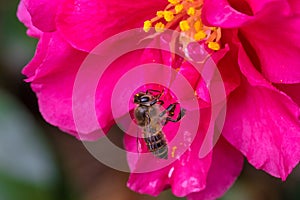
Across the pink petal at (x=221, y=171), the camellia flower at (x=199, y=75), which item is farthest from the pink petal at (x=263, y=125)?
the pink petal at (x=221, y=171)

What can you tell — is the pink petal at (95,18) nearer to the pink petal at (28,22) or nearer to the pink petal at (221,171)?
the pink petal at (28,22)

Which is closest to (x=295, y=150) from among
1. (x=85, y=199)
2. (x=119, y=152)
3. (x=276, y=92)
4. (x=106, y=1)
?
(x=276, y=92)

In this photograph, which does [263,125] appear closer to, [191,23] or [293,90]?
[293,90]

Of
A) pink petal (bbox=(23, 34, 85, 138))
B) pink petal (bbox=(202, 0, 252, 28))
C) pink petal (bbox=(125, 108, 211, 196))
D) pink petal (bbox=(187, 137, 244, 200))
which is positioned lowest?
pink petal (bbox=(187, 137, 244, 200))

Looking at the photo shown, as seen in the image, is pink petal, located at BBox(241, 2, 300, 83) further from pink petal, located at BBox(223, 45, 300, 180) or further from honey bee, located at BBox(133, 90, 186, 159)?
honey bee, located at BBox(133, 90, 186, 159)

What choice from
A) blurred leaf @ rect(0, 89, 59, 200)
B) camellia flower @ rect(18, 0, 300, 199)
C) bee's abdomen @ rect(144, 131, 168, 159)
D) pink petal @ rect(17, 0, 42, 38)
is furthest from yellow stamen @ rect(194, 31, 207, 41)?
blurred leaf @ rect(0, 89, 59, 200)

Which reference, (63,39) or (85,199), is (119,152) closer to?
(85,199)

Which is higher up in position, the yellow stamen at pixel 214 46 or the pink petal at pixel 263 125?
the yellow stamen at pixel 214 46
